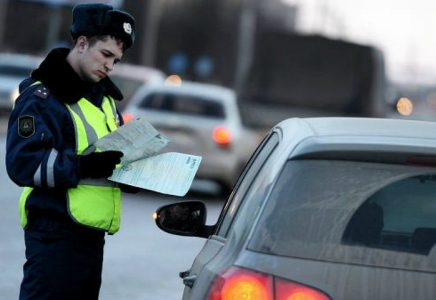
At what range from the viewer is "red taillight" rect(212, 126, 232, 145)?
16.6 m

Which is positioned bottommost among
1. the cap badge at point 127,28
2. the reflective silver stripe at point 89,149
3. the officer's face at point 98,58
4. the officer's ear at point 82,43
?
the reflective silver stripe at point 89,149

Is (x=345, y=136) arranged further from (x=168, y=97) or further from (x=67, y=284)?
(x=168, y=97)

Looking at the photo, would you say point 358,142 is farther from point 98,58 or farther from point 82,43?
point 82,43

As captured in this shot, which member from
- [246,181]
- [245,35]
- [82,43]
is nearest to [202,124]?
[82,43]

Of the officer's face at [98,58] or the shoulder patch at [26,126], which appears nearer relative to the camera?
the shoulder patch at [26,126]

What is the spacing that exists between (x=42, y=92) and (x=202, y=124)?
11597 mm

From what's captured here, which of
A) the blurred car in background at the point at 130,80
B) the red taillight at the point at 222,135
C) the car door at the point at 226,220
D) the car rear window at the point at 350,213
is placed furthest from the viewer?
the blurred car in background at the point at 130,80

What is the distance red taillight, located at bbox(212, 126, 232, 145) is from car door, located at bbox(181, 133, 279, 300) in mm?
11780

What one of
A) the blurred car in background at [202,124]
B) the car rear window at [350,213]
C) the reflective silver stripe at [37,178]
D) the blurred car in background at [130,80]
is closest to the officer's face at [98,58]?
the reflective silver stripe at [37,178]

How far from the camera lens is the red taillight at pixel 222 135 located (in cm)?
1662

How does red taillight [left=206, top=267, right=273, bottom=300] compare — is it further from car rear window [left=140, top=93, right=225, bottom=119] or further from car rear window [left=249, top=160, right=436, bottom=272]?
car rear window [left=140, top=93, right=225, bottom=119]

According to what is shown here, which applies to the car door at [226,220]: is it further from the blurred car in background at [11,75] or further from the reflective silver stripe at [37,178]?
the blurred car in background at [11,75]

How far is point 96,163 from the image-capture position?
4859 millimetres

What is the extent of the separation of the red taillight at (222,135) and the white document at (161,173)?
11.5m
